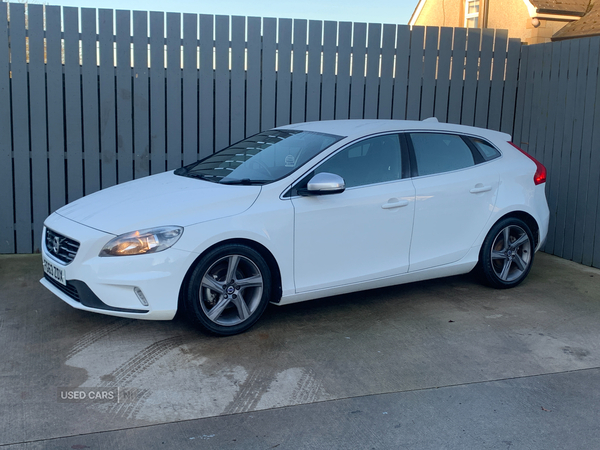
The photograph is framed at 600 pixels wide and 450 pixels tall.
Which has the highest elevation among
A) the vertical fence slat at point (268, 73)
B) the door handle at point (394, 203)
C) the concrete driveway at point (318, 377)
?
the vertical fence slat at point (268, 73)

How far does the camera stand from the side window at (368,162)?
5199 millimetres

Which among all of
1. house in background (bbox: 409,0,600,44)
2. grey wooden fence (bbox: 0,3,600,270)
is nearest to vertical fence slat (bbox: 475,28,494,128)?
grey wooden fence (bbox: 0,3,600,270)

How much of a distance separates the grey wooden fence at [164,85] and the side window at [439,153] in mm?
2480

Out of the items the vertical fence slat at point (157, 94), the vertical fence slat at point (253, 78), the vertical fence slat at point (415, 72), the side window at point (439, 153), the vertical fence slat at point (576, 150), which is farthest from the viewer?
the vertical fence slat at point (415, 72)

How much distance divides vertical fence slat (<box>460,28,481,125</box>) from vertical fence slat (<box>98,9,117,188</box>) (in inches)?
177

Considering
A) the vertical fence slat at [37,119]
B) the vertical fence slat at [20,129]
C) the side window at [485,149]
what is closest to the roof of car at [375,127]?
the side window at [485,149]

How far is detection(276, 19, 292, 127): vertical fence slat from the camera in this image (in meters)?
7.73

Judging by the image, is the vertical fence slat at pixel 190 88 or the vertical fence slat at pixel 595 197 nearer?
the vertical fence slat at pixel 595 197

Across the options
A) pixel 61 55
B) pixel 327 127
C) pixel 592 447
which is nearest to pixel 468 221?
pixel 327 127

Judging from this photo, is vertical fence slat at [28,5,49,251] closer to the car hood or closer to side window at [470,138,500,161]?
the car hood

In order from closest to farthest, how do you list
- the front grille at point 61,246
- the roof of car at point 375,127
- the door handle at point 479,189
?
the front grille at point 61,246 < the roof of car at point 375,127 < the door handle at point 479,189

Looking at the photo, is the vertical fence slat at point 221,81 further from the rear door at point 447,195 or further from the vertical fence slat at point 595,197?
the vertical fence slat at point 595,197

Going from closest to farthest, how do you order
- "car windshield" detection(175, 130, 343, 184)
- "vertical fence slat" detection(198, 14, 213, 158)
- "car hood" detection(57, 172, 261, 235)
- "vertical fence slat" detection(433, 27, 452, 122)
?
"car hood" detection(57, 172, 261, 235), "car windshield" detection(175, 130, 343, 184), "vertical fence slat" detection(198, 14, 213, 158), "vertical fence slat" detection(433, 27, 452, 122)

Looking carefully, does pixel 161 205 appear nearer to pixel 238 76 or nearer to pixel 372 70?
pixel 238 76
